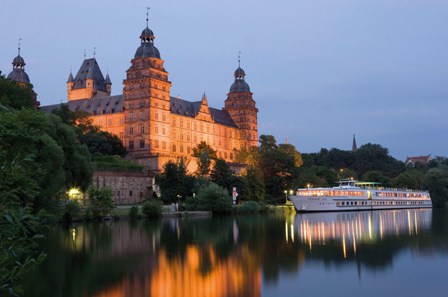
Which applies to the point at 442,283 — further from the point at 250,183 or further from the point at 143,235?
the point at 250,183

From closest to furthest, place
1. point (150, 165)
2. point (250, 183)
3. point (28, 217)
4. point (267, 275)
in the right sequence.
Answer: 1. point (28, 217)
2. point (267, 275)
3. point (250, 183)
4. point (150, 165)

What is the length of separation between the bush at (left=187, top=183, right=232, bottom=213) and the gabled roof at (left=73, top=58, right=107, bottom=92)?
64.1m

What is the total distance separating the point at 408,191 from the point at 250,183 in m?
26.1

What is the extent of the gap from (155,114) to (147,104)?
199 cm

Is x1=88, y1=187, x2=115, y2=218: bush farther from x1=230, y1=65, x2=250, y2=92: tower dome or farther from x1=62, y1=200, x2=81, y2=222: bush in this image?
x1=230, y1=65, x2=250, y2=92: tower dome

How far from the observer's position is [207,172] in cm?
7362

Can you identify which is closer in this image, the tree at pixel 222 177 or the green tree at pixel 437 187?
the tree at pixel 222 177

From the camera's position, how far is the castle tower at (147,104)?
279 ft

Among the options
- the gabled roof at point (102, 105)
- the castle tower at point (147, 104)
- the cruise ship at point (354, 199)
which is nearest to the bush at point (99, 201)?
the cruise ship at point (354, 199)

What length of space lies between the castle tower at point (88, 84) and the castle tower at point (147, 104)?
1100 inches

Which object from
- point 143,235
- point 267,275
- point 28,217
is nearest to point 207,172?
point 143,235

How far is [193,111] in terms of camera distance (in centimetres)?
10300

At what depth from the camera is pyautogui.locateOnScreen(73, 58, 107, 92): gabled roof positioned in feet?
378

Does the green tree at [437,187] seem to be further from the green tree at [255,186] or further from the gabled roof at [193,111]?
the gabled roof at [193,111]
